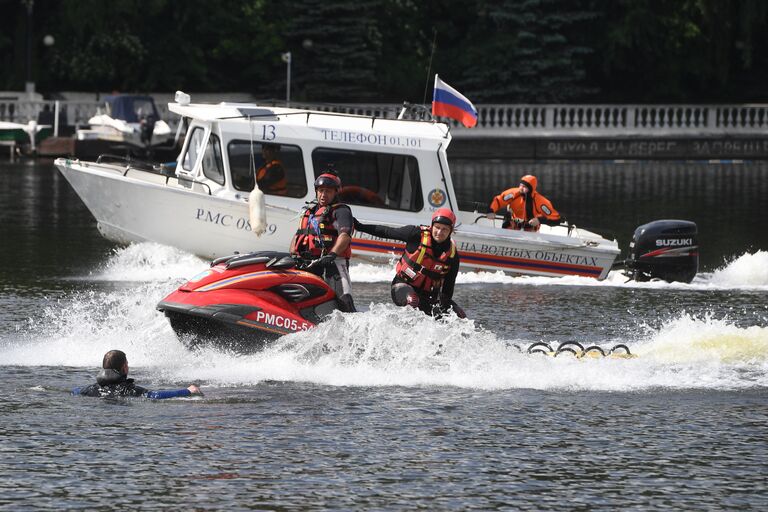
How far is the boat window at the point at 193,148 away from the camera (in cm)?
2108

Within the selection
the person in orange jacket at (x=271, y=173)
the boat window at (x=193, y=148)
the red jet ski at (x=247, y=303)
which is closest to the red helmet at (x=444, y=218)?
the red jet ski at (x=247, y=303)

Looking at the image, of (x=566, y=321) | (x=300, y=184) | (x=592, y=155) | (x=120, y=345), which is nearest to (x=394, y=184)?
(x=300, y=184)

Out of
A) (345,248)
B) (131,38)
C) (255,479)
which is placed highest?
(131,38)

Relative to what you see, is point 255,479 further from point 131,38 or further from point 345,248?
point 131,38

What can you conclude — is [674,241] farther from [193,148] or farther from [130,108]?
[130,108]

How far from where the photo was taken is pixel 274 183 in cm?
2073

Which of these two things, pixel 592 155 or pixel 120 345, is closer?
pixel 120 345

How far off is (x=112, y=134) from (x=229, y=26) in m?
8.99

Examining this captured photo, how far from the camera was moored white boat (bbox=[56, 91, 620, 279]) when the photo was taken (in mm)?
20594

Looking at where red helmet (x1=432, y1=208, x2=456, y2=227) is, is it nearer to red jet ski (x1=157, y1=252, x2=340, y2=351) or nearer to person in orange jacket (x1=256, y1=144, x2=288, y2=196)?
red jet ski (x1=157, y1=252, x2=340, y2=351)

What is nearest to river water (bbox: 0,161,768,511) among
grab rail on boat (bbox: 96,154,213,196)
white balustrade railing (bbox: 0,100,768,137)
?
grab rail on boat (bbox: 96,154,213,196)

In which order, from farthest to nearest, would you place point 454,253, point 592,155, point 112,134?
point 592,155 → point 112,134 → point 454,253

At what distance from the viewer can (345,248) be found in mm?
13695

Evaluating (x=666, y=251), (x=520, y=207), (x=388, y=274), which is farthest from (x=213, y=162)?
(x=666, y=251)
